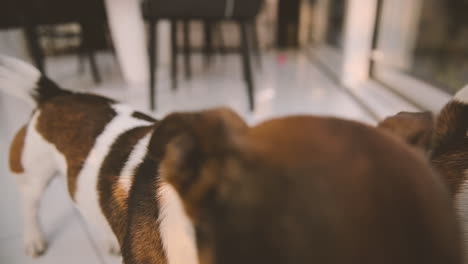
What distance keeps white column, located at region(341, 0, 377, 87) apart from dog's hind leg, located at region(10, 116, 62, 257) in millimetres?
2419

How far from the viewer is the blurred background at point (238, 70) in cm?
166

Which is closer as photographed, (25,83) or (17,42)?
(25,83)

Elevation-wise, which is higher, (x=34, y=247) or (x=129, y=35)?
(x=129, y=35)

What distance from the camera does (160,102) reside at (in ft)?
9.54

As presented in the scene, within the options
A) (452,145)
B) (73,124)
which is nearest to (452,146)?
(452,145)

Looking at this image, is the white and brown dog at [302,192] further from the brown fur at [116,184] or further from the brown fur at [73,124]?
the brown fur at [73,124]

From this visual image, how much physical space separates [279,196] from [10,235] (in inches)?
52.3

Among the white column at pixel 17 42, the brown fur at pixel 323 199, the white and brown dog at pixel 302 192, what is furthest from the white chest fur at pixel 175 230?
the white column at pixel 17 42

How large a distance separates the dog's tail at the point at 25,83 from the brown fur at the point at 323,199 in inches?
38.3

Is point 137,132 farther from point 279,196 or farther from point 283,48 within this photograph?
point 283,48

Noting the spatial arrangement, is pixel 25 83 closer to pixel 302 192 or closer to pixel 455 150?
pixel 302 192

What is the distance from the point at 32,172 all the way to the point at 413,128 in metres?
1.12

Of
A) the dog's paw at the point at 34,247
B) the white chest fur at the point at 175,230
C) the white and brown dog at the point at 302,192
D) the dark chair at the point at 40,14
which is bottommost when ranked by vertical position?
the dog's paw at the point at 34,247

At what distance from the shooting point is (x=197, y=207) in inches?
20.2
